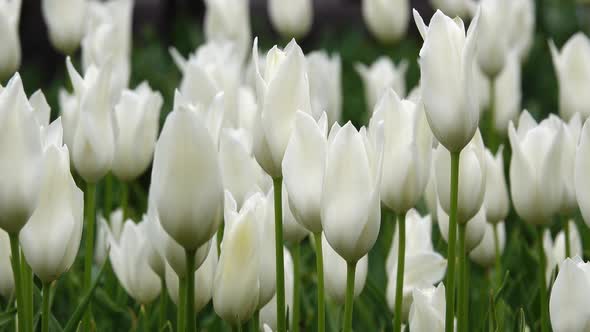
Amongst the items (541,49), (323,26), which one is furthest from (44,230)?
(323,26)

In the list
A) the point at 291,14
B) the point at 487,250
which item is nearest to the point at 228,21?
the point at 291,14

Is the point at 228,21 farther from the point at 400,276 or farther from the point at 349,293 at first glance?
the point at 349,293

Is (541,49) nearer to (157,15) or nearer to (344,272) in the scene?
(157,15)

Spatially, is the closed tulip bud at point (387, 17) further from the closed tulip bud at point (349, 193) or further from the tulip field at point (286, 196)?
the closed tulip bud at point (349, 193)

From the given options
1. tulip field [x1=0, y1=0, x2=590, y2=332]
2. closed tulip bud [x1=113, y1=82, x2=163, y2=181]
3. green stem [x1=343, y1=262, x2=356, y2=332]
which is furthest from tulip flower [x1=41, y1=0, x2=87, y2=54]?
green stem [x1=343, y1=262, x2=356, y2=332]

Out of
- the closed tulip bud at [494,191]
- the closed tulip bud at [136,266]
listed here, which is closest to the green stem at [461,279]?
the closed tulip bud at [494,191]

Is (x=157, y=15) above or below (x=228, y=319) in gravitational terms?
above
